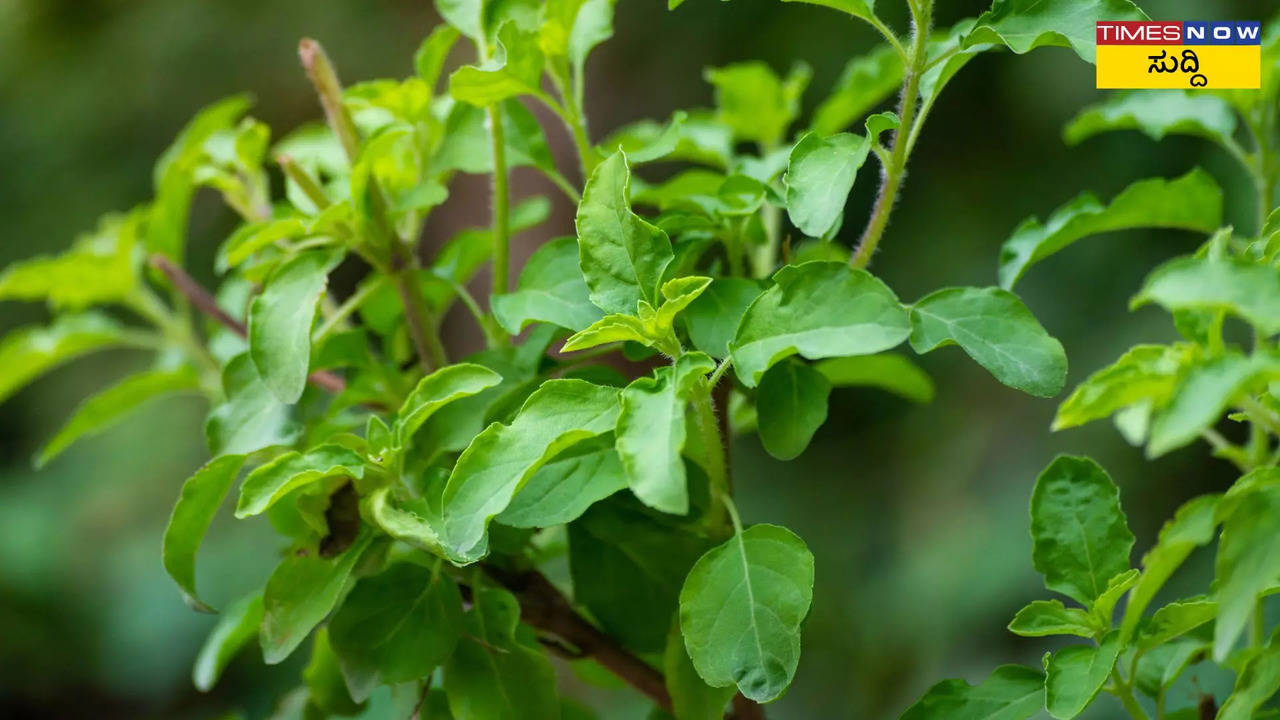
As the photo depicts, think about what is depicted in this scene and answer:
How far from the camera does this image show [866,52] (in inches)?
66.9

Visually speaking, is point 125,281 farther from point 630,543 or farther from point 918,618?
point 918,618

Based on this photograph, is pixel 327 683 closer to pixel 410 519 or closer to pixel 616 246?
pixel 410 519

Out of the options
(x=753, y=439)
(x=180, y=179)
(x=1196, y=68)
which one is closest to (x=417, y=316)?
(x=180, y=179)

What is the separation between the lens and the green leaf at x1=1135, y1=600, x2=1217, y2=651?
1.44 ft

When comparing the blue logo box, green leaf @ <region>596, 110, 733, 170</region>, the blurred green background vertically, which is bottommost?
the blurred green background

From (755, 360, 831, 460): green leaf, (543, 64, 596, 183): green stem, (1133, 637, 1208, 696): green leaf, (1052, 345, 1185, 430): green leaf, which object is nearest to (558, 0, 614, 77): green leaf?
(543, 64, 596, 183): green stem

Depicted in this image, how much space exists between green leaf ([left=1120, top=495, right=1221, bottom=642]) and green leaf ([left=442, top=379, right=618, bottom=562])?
0.22m

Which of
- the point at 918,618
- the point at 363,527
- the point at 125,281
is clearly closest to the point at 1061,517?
the point at 363,527

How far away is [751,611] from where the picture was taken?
0.45m

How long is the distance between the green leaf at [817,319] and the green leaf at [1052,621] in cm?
17

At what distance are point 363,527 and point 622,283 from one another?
0.59 feet

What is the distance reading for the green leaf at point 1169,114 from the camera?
2.19 feet

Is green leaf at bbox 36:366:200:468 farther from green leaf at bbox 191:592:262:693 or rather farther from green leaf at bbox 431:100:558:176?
green leaf at bbox 431:100:558:176

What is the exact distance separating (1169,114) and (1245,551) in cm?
39
